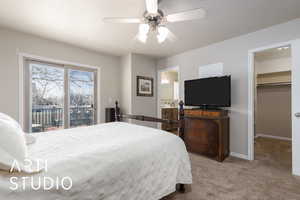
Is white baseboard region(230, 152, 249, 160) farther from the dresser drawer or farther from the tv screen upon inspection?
the tv screen

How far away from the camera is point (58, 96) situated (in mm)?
3254

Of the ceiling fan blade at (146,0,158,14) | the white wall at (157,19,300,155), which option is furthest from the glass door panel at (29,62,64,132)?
the white wall at (157,19,300,155)

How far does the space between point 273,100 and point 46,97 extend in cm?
622

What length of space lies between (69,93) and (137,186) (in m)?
2.96

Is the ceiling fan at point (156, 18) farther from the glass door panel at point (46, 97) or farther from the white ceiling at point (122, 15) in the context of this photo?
the glass door panel at point (46, 97)

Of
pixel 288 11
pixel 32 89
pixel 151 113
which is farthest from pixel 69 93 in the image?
Answer: pixel 288 11

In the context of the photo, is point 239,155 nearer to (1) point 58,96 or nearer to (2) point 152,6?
(2) point 152,6

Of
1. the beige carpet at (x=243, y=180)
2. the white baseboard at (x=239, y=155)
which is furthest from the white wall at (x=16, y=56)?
the white baseboard at (x=239, y=155)

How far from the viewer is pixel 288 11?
205 cm

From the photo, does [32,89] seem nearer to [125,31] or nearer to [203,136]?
[125,31]

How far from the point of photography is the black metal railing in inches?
118

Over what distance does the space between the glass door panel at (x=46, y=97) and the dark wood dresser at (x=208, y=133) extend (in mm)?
2972

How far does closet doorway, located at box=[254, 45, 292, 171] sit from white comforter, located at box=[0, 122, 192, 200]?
3.20m

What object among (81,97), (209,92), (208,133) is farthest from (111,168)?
(81,97)
